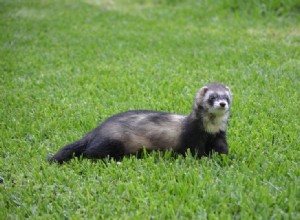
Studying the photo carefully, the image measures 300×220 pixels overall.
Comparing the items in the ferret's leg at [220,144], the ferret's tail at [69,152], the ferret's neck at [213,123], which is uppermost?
the ferret's neck at [213,123]

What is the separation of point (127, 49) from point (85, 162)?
5.26 m

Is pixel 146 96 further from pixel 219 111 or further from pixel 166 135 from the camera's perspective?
pixel 219 111

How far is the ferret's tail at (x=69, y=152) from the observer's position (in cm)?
504

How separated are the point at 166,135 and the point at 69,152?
106 cm

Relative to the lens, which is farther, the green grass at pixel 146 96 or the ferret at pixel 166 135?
the ferret at pixel 166 135

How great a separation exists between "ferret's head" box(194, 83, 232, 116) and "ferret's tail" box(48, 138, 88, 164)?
128cm

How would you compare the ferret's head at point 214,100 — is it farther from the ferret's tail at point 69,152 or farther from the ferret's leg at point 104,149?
the ferret's tail at point 69,152

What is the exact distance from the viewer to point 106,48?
995 cm

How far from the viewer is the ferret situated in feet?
16.1

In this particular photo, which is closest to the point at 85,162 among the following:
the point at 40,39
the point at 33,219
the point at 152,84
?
the point at 33,219

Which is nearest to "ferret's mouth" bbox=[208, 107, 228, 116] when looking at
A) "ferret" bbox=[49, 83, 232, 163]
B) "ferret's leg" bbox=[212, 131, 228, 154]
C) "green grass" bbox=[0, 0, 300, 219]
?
"ferret" bbox=[49, 83, 232, 163]

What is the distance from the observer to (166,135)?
16.5ft

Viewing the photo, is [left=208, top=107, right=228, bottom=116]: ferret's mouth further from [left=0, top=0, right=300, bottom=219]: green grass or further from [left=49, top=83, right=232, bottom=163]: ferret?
[left=0, top=0, right=300, bottom=219]: green grass

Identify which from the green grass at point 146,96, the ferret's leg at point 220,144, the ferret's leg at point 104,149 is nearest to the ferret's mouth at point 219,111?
the ferret's leg at point 220,144
